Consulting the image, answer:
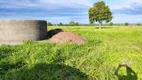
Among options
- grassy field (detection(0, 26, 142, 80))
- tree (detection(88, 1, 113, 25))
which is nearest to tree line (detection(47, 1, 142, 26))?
tree (detection(88, 1, 113, 25))

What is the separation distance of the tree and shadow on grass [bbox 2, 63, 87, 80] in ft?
127

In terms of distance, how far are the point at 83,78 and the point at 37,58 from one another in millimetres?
1873

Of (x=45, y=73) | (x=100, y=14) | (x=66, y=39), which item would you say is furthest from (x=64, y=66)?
(x=100, y=14)

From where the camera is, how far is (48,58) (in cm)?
641

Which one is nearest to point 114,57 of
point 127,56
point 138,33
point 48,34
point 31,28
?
point 127,56

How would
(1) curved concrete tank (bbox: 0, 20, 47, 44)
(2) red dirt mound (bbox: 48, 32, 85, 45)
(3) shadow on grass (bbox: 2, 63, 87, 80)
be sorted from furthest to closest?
(2) red dirt mound (bbox: 48, 32, 85, 45) → (1) curved concrete tank (bbox: 0, 20, 47, 44) → (3) shadow on grass (bbox: 2, 63, 87, 80)

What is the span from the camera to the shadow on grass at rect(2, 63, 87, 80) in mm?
5078

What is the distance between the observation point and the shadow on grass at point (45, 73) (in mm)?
5078

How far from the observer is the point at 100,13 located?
145 feet

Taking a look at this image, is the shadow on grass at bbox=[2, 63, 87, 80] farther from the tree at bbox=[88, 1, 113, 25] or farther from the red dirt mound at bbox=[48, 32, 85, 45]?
the tree at bbox=[88, 1, 113, 25]

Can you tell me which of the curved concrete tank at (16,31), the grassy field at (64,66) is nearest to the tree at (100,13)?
the curved concrete tank at (16,31)

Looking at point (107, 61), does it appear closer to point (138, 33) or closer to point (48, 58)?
point (48, 58)

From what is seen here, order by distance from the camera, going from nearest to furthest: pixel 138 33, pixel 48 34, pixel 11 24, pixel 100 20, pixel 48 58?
pixel 48 58
pixel 11 24
pixel 48 34
pixel 138 33
pixel 100 20

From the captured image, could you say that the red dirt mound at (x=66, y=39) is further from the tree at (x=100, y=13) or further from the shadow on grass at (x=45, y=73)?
the tree at (x=100, y=13)
